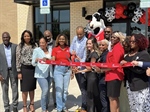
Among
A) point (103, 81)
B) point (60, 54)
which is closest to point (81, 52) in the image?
point (60, 54)

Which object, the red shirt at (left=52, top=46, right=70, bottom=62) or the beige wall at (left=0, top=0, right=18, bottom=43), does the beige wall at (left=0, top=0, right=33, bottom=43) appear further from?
the red shirt at (left=52, top=46, right=70, bottom=62)

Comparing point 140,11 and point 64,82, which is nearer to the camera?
point 64,82

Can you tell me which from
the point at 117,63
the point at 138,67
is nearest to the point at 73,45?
the point at 117,63

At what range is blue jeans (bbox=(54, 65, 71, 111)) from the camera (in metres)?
5.59

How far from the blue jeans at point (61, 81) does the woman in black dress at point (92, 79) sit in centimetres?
55

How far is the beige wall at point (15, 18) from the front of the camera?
14023 mm

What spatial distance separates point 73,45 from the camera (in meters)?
5.83

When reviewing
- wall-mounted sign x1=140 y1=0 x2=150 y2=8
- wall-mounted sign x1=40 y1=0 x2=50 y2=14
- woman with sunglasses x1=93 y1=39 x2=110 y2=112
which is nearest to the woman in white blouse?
wall-mounted sign x1=40 y1=0 x2=50 y2=14

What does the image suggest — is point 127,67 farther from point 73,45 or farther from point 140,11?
point 140,11

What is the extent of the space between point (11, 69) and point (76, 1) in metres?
7.14

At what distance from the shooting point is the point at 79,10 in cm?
1236

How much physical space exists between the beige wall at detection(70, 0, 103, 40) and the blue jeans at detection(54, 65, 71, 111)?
683cm

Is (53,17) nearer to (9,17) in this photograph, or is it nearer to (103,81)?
(9,17)

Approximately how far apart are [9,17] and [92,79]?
1054 centimetres
